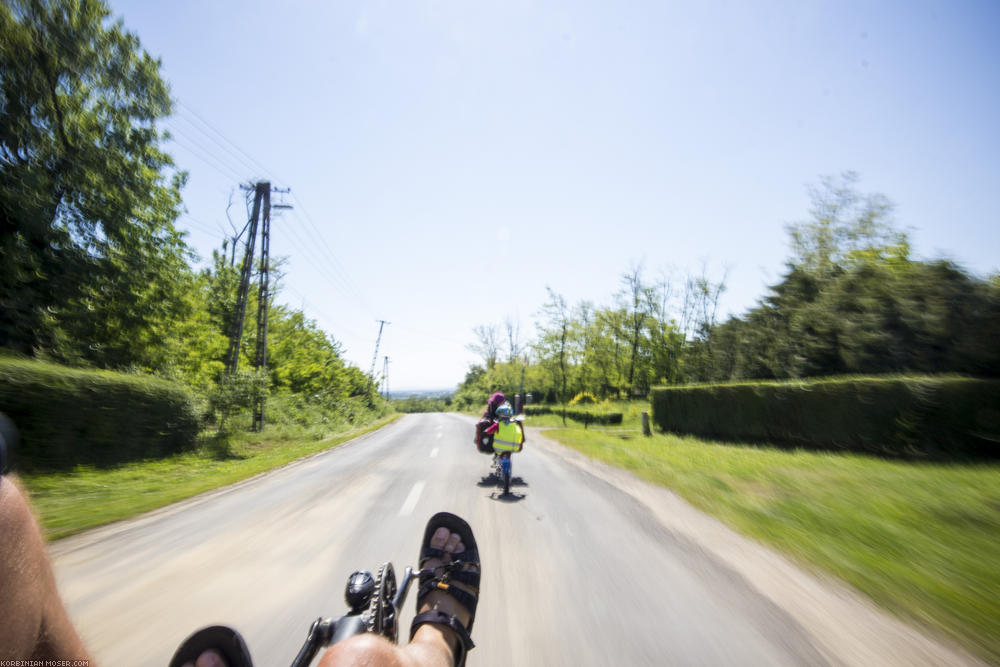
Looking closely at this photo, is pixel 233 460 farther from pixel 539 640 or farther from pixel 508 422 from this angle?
pixel 539 640

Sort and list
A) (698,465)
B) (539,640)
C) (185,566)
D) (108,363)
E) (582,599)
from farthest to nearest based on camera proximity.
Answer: (108,363) → (698,465) → (185,566) → (582,599) → (539,640)

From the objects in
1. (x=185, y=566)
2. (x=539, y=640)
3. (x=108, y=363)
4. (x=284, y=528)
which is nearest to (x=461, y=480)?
(x=284, y=528)

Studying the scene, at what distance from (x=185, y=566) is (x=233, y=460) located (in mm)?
9539

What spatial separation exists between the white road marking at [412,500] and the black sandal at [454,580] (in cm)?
249

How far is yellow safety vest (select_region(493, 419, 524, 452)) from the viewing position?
7512 millimetres

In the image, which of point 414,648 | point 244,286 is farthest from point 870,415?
point 244,286

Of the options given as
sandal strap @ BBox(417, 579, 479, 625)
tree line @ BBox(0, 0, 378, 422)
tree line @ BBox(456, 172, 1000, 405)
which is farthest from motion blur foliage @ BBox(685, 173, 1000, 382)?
tree line @ BBox(0, 0, 378, 422)

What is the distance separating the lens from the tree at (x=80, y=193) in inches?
452

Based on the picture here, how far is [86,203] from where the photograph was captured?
13.1 metres

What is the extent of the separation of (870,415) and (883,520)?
6.33 m

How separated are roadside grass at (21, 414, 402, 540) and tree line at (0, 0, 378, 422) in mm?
3317

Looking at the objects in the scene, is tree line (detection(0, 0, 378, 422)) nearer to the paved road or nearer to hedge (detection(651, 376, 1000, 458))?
the paved road

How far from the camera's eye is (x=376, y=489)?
24.3 ft

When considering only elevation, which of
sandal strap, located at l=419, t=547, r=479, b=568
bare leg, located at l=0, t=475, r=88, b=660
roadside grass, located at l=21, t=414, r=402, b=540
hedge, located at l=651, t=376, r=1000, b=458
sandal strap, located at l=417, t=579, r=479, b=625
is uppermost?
hedge, located at l=651, t=376, r=1000, b=458
